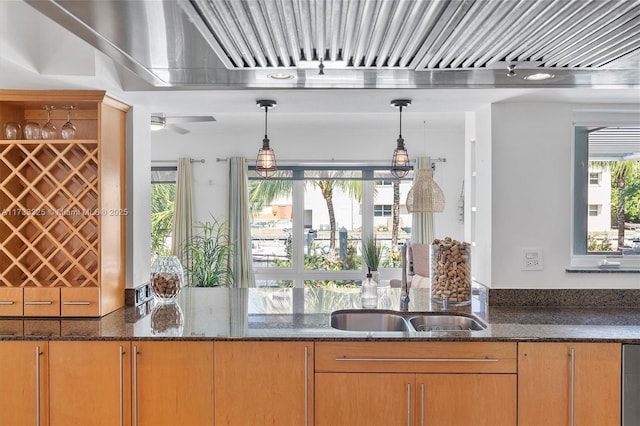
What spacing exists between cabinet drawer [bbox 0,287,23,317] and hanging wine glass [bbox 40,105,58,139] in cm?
79

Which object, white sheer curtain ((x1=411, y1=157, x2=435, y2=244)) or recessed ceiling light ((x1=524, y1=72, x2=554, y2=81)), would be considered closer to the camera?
recessed ceiling light ((x1=524, y1=72, x2=554, y2=81))

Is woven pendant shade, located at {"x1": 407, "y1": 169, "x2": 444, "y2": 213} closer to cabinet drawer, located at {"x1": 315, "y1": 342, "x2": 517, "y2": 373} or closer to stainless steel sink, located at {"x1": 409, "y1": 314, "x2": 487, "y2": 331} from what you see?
stainless steel sink, located at {"x1": 409, "y1": 314, "x2": 487, "y2": 331}

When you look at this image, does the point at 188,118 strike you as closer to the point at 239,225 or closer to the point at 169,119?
the point at 169,119

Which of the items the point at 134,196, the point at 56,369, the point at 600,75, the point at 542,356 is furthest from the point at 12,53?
the point at 542,356

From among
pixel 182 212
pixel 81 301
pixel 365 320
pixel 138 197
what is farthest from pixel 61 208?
pixel 182 212

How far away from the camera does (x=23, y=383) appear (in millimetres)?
1952

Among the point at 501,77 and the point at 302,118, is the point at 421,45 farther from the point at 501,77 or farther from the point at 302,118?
the point at 302,118

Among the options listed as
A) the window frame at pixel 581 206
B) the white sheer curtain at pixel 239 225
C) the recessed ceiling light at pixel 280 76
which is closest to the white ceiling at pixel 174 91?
the recessed ceiling light at pixel 280 76

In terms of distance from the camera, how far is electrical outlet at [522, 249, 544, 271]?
2576 mm

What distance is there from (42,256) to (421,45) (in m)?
2.15

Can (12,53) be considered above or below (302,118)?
below

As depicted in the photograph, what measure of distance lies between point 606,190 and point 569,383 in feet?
4.83

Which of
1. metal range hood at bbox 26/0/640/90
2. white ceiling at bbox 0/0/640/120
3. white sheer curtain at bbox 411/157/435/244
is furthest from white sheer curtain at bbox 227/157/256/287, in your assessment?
metal range hood at bbox 26/0/640/90

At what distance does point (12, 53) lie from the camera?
180 centimetres
